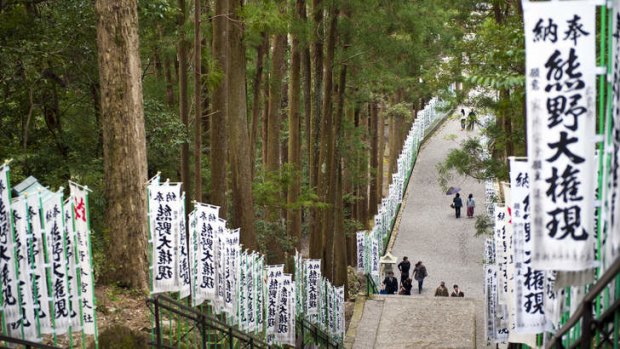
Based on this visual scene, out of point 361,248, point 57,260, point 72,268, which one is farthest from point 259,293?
point 361,248

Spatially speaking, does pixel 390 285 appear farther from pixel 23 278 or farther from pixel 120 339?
pixel 23 278

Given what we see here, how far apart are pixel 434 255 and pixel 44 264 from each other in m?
23.9

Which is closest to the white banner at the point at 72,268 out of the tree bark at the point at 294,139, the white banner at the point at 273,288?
the white banner at the point at 273,288

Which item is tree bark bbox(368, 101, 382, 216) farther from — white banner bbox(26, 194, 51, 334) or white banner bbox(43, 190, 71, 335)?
white banner bbox(26, 194, 51, 334)

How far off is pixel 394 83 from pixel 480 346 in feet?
31.2

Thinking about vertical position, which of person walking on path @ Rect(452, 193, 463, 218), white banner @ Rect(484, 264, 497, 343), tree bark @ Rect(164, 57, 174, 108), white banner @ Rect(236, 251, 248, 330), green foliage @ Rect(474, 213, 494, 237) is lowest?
person walking on path @ Rect(452, 193, 463, 218)

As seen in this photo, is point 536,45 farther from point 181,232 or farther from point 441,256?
point 441,256

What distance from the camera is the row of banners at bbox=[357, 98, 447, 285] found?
2550cm

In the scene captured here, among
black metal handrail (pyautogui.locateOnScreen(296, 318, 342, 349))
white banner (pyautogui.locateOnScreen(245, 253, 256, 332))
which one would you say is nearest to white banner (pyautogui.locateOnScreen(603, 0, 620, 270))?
white banner (pyautogui.locateOnScreen(245, 253, 256, 332))

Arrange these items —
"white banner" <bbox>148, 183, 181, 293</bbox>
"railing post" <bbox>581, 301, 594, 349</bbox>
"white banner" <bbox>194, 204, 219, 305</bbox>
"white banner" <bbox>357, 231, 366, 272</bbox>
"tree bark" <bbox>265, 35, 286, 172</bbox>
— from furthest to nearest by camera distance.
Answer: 1. "white banner" <bbox>357, 231, 366, 272</bbox>
2. "tree bark" <bbox>265, 35, 286, 172</bbox>
3. "white banner" <bbox>194, 204, 219, 305</bbox>
4. "white banner" <bbox>148, 183, 181, 293</bbox>
5. "railing post" <bbox>581, 301, 594, 349</bbox>

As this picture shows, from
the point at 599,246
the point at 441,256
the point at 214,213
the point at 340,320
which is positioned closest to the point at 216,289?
the point at 214,213

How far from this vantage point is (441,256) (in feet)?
103

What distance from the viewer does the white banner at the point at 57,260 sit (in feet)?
30.0

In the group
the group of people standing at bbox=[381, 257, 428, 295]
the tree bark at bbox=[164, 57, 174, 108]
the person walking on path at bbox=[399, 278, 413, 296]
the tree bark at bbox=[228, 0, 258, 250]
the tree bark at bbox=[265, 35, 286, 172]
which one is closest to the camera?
the tree bark at bbox=[228, 0, 258, 250]
